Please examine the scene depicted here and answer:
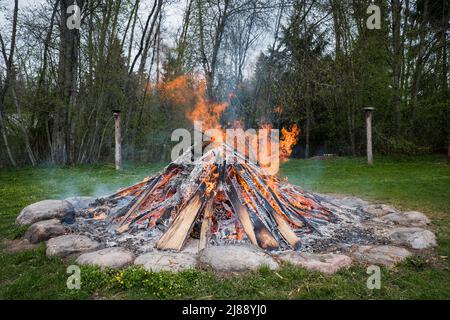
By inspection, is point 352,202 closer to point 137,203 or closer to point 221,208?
point 221,208

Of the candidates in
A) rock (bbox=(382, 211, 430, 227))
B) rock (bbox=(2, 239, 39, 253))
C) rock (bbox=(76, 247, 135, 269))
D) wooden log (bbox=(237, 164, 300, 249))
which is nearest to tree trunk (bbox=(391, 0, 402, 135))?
rock (bbox=(382, 211, 430, 227))

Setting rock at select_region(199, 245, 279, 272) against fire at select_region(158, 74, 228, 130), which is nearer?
rock at select_region(199, 245, 279, 272)

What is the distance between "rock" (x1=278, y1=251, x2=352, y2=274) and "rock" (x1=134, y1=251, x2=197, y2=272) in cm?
103

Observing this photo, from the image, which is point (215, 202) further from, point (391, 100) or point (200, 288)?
point (391, 100)

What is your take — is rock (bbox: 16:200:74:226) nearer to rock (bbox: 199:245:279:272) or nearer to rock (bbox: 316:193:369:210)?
rock (bbox: 199:245:279:272)

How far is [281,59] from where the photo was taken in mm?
11766

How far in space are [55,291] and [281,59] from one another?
10.6m

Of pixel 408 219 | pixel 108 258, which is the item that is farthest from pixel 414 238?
A: pixel 108 258

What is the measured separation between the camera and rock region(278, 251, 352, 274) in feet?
11.1

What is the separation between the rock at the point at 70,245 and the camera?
387 cm

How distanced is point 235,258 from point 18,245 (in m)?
2.97

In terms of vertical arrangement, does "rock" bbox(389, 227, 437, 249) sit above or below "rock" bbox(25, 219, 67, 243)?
below

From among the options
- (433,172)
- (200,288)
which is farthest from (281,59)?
(200,288)

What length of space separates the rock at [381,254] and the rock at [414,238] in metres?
0.31
